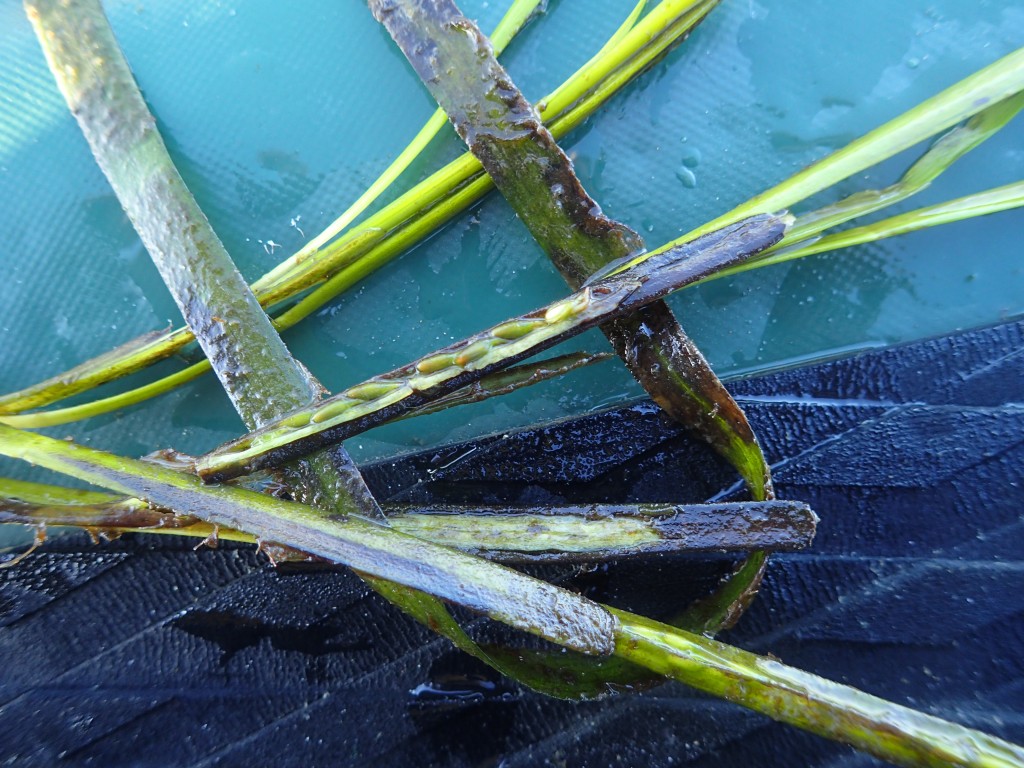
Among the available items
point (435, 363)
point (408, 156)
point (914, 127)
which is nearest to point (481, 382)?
point (435, 363)

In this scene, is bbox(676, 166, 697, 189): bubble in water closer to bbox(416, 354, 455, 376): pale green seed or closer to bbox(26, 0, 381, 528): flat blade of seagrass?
bbox(416, 354, 455, 376): pale green seed

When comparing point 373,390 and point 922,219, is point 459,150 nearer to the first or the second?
point 373,390

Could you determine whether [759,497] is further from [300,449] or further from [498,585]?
[300,449]

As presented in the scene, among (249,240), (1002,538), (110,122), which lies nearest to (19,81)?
(110,122)

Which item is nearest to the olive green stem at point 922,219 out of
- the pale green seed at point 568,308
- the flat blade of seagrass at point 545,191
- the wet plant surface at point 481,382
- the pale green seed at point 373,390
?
the wet plant surface at point 481,382

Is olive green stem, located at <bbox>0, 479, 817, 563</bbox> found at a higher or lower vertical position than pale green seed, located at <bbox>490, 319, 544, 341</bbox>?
lower

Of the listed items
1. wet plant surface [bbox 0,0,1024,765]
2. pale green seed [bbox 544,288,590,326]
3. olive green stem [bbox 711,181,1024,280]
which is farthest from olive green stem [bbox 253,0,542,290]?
olive green stem [bbox 711,181,1024,280]
